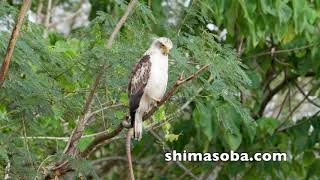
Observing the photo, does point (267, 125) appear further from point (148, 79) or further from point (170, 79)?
point (148, 79)

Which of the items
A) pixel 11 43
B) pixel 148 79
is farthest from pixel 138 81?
pixel 11 43

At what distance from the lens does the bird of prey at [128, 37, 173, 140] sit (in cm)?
341

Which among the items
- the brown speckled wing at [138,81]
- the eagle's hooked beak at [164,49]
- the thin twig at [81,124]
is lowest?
the thin twig at [81,124]

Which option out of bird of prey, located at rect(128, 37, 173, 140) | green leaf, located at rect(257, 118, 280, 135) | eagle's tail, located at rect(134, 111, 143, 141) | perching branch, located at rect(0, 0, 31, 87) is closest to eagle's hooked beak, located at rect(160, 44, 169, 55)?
bird of prey, located at rect(128, 37, 173, 140)

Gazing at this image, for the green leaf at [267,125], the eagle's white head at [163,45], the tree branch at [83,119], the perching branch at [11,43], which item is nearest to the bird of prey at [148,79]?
the eagle's white head at [163,45]

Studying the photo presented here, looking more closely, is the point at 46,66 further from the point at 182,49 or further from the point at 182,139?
the point at 182,139

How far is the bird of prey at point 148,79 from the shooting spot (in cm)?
341

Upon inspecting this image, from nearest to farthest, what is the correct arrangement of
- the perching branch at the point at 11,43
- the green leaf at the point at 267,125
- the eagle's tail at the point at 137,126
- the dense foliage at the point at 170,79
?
the perching branch at the point at 11,43 < the eagle's tail at the point at 137,126 < the dense foliage at the point at 170,79 < the green leaf at the point at 267,125

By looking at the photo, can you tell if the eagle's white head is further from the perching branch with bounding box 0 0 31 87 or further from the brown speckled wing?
the perching branch with bounding box 0 0 31 87

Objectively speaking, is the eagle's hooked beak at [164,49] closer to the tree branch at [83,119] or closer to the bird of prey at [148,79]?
the bird of prey at [148,79]

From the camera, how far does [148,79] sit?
3514 millimetres

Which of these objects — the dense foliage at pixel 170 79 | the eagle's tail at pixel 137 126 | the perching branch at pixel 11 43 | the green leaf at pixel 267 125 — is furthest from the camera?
the green leaf at pixel 267 125

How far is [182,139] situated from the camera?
6.09 metres

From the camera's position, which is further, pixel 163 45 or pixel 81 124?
pixel 81 124
